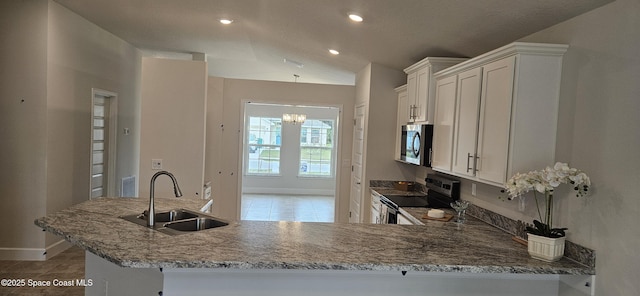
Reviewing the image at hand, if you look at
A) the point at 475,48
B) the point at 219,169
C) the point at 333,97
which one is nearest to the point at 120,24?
the point at 219,169

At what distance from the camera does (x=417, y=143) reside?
3939mm

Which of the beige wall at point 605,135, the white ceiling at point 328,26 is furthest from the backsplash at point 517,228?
the white ceiling at point 328,26

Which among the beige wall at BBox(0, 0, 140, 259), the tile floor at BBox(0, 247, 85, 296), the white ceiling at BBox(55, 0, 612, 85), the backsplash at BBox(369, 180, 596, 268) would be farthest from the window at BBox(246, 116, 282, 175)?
the backsplash at BBox(369, 180, 596, 268)

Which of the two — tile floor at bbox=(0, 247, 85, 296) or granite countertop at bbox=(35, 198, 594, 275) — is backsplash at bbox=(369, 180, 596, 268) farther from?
tile floor at bbox=(0, 247, 85, 296)

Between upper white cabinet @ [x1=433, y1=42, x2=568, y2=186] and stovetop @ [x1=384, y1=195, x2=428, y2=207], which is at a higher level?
upper white cabinet @ [x1=433, y1=42, x2=568, y2=186]

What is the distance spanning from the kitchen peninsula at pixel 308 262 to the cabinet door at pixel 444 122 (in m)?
0.97

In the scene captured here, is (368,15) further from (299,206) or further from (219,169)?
(299,206)

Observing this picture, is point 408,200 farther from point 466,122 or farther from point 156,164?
point 156,164

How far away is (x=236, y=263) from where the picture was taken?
188 cm

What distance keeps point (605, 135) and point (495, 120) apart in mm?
686

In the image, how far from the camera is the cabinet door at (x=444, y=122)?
3248mm

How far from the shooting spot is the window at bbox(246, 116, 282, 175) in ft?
33.6

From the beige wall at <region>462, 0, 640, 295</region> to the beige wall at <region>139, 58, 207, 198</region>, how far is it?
4.24 metres

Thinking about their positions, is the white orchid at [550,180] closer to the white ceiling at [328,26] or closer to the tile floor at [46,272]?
the white ceiling at [328,26]
